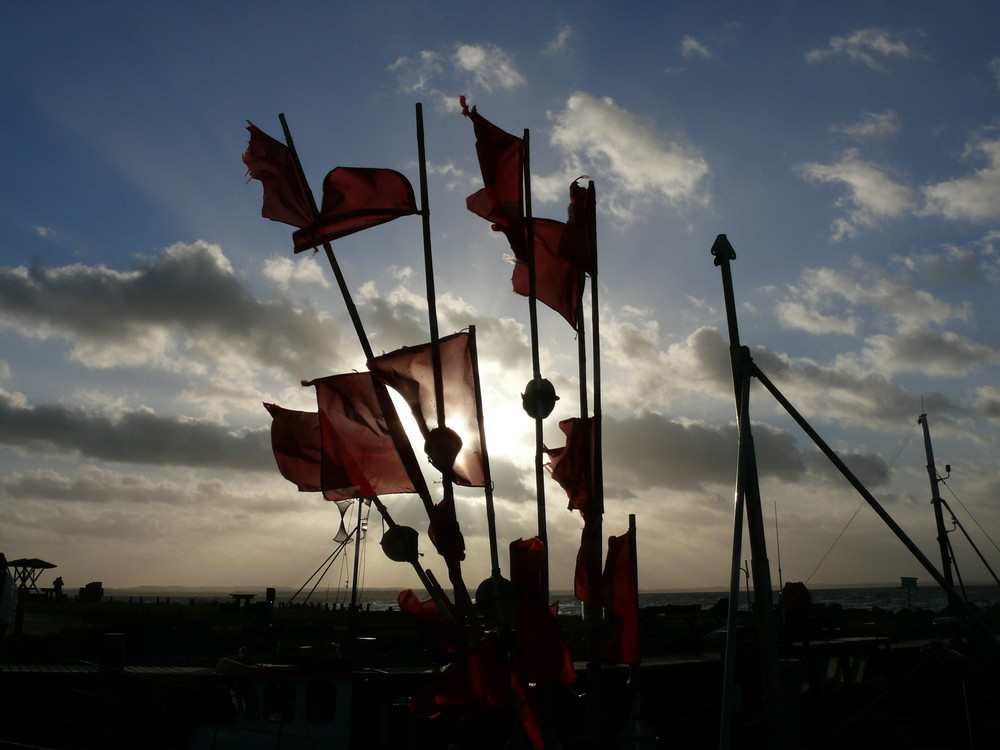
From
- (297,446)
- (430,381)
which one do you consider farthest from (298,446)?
(430,381)

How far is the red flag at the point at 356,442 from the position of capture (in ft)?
27.3

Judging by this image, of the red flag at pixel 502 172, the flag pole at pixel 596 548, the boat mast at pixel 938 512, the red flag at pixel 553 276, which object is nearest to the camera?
the flag pole at pixel 596 548

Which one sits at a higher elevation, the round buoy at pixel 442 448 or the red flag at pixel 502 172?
the red flag at pixel 502 172

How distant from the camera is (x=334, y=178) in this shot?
8.49 m

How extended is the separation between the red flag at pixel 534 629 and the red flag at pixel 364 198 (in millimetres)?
3564

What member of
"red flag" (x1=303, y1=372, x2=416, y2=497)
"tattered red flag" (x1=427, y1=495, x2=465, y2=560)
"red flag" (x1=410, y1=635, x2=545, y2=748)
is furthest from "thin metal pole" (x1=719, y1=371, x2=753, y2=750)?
"red flag" (x1=303, y1=372, x2=416, y2=497)

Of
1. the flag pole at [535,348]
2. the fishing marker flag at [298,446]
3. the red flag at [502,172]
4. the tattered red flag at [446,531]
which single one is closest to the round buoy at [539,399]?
the flag pole at [535,348]

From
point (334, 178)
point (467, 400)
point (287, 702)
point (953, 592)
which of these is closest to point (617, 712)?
point (287, 702)

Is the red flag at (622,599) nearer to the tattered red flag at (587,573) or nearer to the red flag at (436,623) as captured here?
the tattered red flag at (587,573)

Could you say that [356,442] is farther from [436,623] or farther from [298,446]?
[436,623]

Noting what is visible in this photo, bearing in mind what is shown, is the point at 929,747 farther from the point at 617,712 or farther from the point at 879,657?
the point at 617,712

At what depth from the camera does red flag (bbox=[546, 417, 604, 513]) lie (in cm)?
838

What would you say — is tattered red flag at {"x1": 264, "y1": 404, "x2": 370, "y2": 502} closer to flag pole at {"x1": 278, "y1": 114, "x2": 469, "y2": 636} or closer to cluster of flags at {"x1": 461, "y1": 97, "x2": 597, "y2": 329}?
flag pole at {"x1": 278, "y1": 114, "x2": 469, "y2": 636}

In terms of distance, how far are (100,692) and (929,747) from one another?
16.9 m
